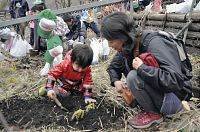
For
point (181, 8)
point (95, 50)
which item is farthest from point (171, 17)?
point (95, 50)

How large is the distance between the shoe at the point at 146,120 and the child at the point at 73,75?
0.71 metres

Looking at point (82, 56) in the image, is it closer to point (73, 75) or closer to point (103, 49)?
point (73, 75)

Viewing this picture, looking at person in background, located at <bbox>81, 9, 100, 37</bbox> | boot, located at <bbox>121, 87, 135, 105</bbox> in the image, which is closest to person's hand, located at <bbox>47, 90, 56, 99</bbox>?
boot, located at <bbox>121, 87, 135, 105</bbox>

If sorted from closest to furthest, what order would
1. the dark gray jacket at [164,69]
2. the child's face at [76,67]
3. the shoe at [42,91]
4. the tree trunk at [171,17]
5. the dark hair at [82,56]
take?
1. the dark gray jacket at [164,69]
2. the dark hair at [82,56]
3. the child's face at [76,67]
4. the shoe at [42,91]
5. the tree trunk at [171,17]

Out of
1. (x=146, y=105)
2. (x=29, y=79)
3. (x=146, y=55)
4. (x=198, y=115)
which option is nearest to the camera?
(x=146, y=55)

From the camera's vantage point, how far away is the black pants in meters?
2.88

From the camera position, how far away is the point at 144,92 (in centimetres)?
291

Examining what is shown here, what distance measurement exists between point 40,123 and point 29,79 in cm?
166

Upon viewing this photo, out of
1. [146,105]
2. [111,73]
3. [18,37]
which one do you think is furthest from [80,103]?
[18,37]

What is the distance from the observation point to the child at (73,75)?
369 cm

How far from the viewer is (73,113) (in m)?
3.48

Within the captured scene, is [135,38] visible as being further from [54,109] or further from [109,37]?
[54,109]

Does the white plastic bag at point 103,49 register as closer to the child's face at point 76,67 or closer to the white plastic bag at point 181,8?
the white plastic bag at point 181,8

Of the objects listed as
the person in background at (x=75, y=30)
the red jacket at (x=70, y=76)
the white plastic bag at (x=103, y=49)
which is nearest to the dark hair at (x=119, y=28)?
the red jacket at (x=70, y=76)
